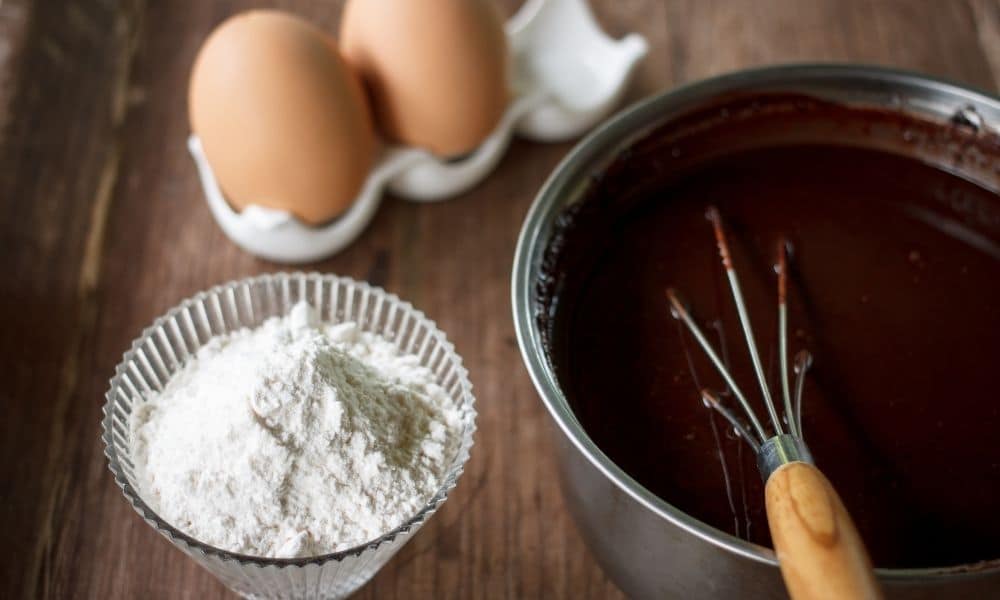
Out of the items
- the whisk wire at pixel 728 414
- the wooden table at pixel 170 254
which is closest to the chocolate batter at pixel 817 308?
the whisk wire at pixel 728 414

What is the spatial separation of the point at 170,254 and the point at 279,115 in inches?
7.9

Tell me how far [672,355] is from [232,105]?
422mm

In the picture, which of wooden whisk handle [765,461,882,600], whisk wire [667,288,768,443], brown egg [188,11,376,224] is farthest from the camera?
brown egg [188,11,376,224]

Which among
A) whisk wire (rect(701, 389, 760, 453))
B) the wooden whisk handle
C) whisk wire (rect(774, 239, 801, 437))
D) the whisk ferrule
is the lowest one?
the wooden whisk handle

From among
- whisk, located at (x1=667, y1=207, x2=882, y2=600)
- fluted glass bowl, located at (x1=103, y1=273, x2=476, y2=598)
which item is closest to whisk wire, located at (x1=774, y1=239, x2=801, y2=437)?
whisk, located at (x1=667, y1=207, x2=882, y2=600)

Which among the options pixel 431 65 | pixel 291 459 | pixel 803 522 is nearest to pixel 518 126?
pixel 431 65

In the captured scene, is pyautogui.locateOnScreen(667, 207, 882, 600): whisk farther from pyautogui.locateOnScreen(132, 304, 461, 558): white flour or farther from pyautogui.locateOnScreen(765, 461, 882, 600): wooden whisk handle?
pyautogui.locateOnScreen(132, 304, 461, 558): white flour

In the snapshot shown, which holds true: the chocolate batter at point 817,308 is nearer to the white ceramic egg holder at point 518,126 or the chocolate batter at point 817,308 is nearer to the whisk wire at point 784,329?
the whisk wire at point 784,329

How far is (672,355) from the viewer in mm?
841

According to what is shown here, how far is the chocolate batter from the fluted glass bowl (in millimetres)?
97

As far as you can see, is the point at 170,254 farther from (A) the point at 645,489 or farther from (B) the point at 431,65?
(A) the point at 645,489

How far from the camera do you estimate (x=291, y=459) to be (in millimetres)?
712

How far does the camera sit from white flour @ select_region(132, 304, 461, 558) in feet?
2.31

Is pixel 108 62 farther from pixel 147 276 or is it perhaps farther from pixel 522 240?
pixel 522 240
